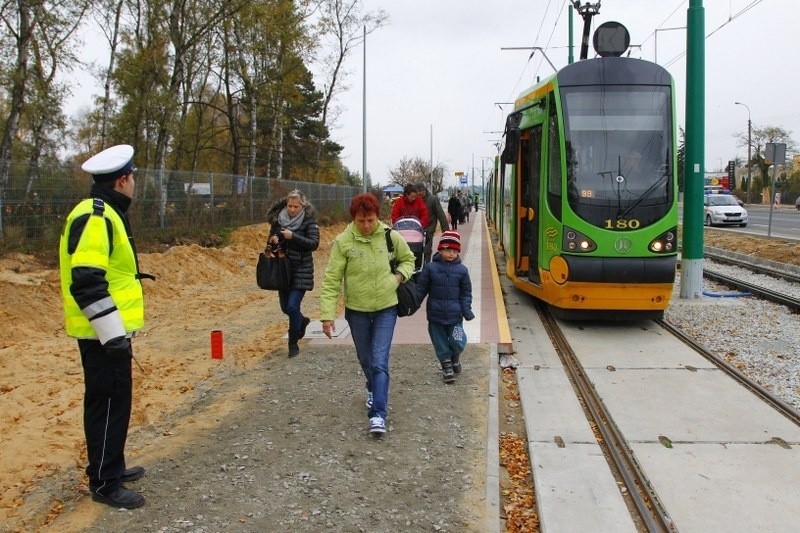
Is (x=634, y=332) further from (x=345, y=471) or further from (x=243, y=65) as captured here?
(x=243, y=65)

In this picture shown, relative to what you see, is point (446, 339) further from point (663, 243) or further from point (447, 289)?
point (663, 243)

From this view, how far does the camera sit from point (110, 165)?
403cm

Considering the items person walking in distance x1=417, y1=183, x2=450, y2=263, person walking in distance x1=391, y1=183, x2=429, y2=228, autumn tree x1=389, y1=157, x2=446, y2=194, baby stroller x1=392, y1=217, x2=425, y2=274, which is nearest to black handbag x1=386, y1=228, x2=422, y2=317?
baby stroller x1=392, y1=217, x2=425, y2=274

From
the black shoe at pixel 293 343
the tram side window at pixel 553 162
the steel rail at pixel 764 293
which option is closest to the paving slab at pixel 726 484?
the black shoe at pixel 293 343

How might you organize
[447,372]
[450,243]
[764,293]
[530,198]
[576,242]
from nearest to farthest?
[450,243] → [447,372] → [576,242] → [530,198] → [764,293]

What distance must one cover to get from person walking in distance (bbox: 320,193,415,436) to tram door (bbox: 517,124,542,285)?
4.68 meters

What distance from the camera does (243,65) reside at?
27.4 meters

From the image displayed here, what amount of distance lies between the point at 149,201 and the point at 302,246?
1100 cm

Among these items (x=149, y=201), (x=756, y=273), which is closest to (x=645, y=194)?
(x=756, y=273)

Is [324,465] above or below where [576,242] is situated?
below

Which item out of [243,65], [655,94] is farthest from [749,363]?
[243,65]

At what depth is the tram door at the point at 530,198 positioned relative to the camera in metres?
9.70

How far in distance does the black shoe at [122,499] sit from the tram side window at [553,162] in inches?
251

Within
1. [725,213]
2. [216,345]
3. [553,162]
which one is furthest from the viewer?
[725,213]
